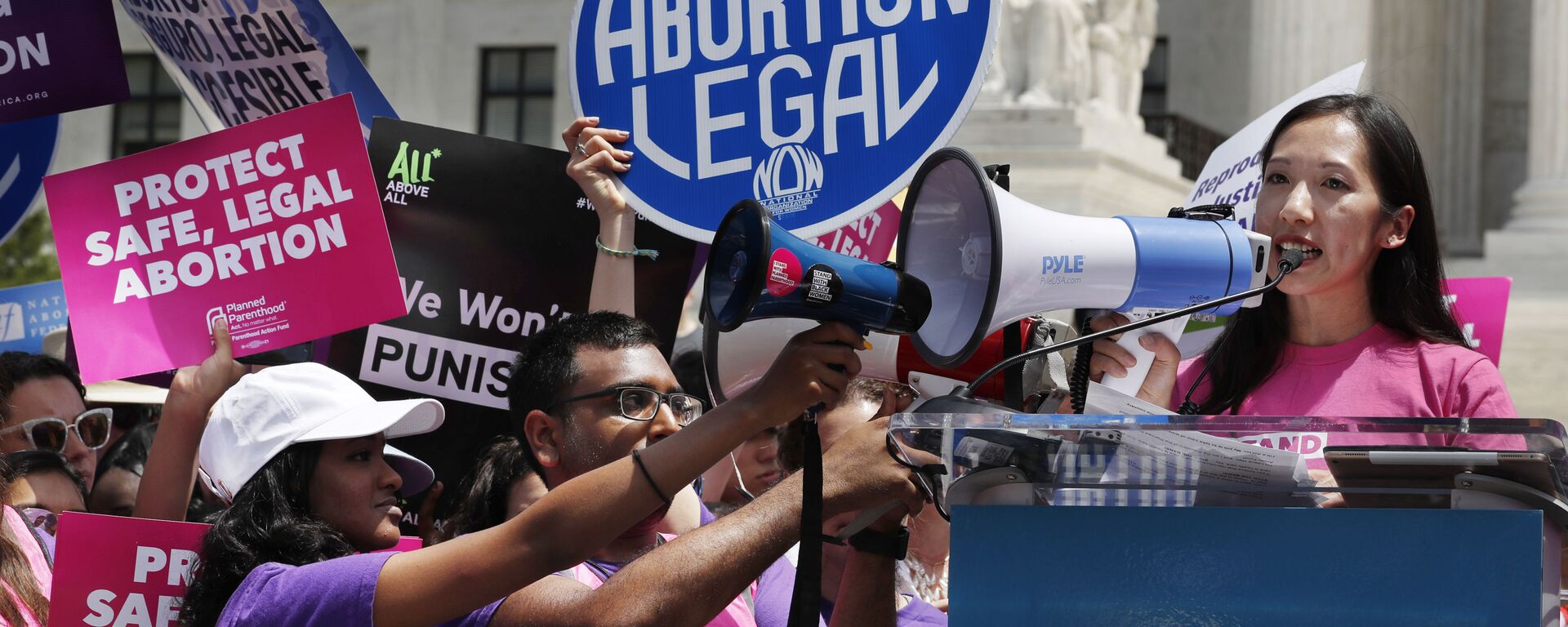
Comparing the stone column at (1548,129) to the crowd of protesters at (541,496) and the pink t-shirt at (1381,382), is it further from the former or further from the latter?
the pink t-shirt at (1381,382)

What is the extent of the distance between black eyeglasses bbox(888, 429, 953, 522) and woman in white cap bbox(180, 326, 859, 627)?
97 mm

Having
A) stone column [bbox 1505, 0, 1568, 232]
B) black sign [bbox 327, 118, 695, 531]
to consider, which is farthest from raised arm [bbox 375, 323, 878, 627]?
stone column [bbox 1505, 0, 1568, 232]

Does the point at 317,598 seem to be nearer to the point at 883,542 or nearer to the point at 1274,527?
the point at 883,542

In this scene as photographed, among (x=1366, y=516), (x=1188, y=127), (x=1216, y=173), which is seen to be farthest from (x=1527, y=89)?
(x=1366, y=516)

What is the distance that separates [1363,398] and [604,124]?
146 cm

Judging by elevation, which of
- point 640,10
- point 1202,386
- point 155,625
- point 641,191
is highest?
point 640,10

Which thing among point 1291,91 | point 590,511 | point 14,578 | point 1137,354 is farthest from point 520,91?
point 590,511

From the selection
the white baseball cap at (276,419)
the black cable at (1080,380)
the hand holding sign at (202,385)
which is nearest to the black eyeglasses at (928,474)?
the black cable at (1080,380)

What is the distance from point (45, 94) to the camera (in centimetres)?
433

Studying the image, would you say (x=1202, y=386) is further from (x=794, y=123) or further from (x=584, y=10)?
(x=584, y=10)

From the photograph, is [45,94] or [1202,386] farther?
[45,94]

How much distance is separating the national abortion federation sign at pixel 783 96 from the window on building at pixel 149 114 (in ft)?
86.3

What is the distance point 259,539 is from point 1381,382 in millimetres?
1741

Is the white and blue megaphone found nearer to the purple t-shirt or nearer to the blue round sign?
the purple t-shirt
